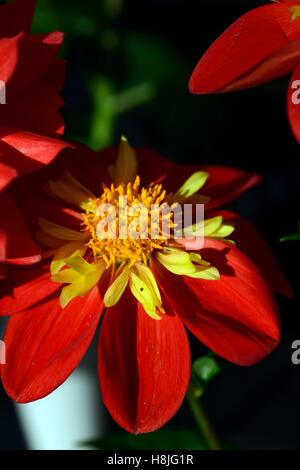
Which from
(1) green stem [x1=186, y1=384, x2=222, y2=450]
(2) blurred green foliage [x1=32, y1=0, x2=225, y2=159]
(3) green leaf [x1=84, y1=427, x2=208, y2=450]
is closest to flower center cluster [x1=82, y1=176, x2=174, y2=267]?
(1) green stem [x1=186, y1=384, x2=222, y2=450]

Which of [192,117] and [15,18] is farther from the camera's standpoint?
[192,117]

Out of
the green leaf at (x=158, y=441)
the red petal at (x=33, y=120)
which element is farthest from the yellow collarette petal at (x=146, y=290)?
the green leaf at (x=158, y=441)

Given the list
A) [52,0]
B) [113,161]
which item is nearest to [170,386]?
[113,161]

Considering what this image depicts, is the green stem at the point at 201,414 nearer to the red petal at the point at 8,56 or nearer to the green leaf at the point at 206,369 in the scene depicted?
the green leaf at the point at 206,369

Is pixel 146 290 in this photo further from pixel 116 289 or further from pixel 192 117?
pixel 192 117

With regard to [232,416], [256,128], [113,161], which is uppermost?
[113,161]

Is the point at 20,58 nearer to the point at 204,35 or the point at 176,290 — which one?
the point at 176,290

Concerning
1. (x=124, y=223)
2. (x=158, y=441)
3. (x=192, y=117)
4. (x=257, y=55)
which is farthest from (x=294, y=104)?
(x=192, y=117)

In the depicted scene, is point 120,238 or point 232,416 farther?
point 232,416
